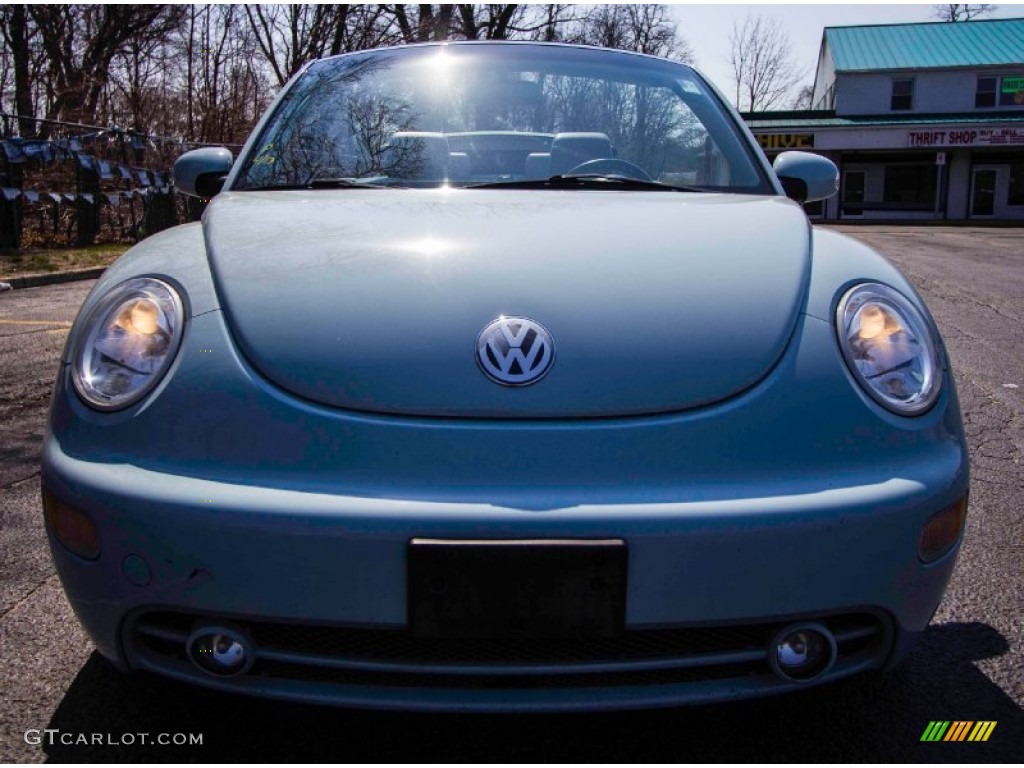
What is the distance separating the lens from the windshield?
258cm

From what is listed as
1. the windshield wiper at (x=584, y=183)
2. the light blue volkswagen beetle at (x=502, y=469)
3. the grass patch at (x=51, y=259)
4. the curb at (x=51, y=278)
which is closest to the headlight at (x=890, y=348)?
the light blue volkswagen beetle at (x=502, y=469)

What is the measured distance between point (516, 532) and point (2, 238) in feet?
48.7

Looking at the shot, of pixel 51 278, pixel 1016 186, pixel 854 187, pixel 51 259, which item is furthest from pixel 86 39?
pixel 1016 186

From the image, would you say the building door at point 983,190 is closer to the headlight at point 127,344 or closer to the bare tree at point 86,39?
the bare tree at point 86,39

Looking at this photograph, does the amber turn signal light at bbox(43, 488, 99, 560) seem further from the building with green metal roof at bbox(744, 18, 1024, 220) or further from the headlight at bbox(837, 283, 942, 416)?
the building with green metal roof at bbox(744, 18, 1024, 220)

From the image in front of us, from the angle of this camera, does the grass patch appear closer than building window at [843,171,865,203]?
Yes

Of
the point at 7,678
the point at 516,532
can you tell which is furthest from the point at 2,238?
the point at 516,532

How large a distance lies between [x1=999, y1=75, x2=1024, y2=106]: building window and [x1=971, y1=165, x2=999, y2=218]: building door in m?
2.62

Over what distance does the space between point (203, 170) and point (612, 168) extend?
123 centimetres

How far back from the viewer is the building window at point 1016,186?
39.0m

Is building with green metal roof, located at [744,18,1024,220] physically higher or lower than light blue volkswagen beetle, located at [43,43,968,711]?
higher

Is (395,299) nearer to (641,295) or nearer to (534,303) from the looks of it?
(534,303)

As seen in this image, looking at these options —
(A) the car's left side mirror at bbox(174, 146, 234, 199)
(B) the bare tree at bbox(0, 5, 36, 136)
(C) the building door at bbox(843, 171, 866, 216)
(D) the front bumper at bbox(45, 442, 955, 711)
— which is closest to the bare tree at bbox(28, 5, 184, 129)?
(B) the bare tree at bbox(0, 5, 36, 136)

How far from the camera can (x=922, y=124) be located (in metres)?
37.2
